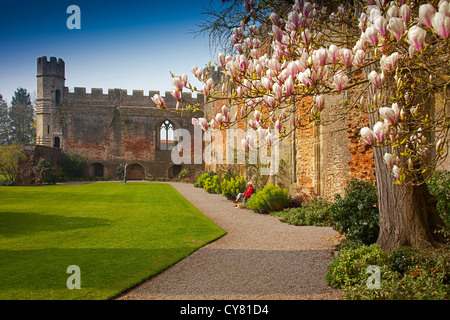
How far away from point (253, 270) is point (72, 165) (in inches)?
1014

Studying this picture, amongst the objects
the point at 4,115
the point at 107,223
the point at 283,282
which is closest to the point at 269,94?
the point at 283,282

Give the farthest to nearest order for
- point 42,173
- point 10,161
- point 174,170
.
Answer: point 174,170 < point 42,173 < point 10,161

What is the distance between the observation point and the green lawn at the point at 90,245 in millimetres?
4137

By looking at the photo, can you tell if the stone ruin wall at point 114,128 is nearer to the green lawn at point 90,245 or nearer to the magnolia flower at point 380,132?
the green lawn at point 90,245

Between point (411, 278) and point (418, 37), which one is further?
point (411, 278)

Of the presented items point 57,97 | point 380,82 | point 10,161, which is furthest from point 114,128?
point 380,82

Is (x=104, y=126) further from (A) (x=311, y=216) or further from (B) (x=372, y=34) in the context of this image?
(B) (x=372, y=34)

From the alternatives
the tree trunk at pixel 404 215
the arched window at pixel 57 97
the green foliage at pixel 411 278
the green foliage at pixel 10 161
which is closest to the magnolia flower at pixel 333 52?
the green foliage at pixel 411 278

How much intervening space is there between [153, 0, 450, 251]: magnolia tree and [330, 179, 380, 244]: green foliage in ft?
1.66

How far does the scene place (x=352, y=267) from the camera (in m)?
4.22

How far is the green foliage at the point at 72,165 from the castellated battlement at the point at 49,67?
24.3 ft

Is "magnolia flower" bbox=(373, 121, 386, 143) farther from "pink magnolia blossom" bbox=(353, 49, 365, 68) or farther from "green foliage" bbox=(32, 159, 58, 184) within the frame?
"green foliage" bbox=(32, 159, 58, 184)
